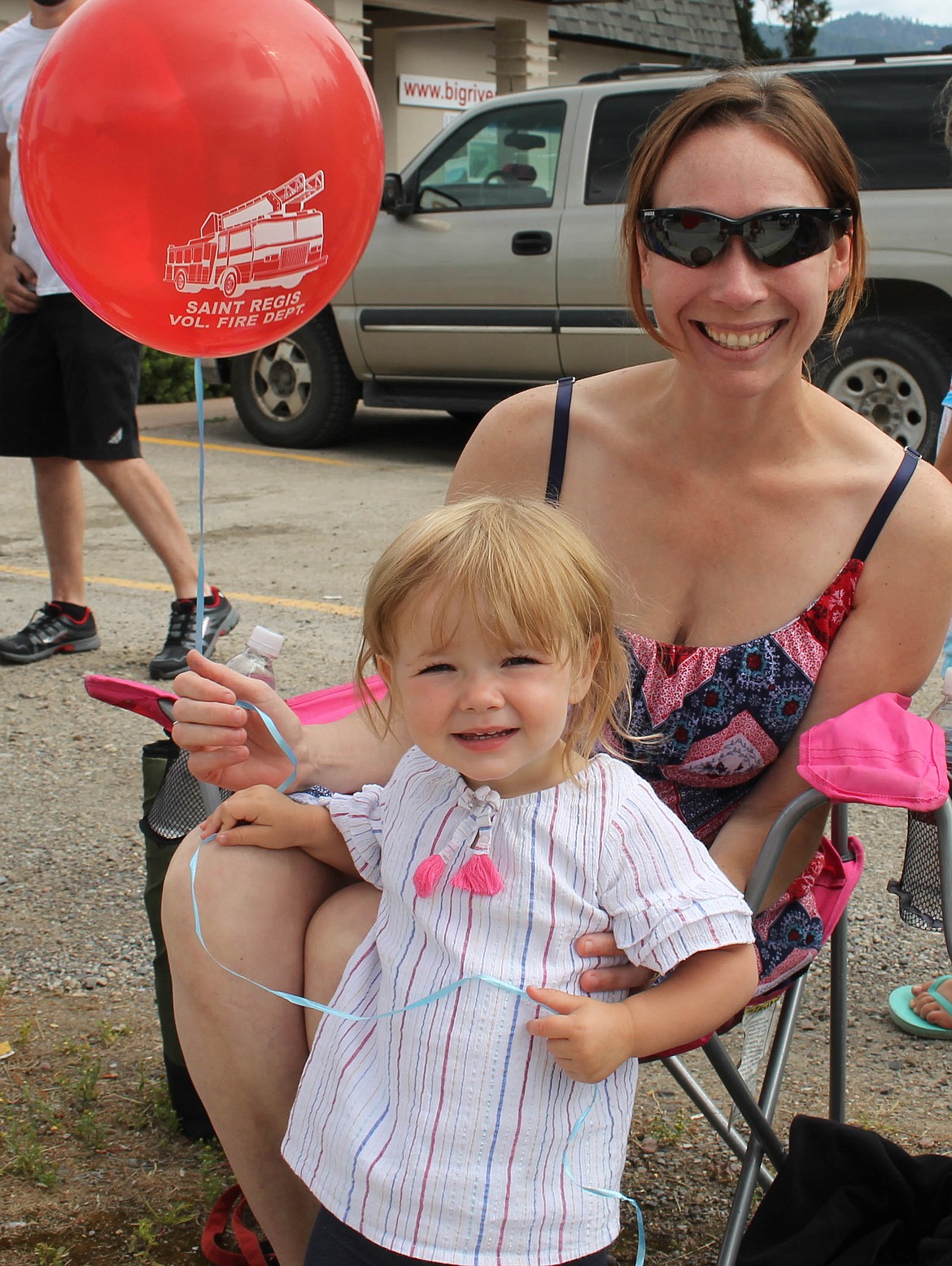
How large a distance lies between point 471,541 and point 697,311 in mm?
531

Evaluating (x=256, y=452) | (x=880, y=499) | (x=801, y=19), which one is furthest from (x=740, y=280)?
(x=801, y=19)

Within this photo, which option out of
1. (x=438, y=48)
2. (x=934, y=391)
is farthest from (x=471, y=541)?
(x=438, y=48)

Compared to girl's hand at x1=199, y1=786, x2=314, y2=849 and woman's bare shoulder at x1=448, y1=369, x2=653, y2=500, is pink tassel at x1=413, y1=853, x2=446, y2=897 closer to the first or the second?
girl's hand at x1=199, y1=786, x2=314, y2=849

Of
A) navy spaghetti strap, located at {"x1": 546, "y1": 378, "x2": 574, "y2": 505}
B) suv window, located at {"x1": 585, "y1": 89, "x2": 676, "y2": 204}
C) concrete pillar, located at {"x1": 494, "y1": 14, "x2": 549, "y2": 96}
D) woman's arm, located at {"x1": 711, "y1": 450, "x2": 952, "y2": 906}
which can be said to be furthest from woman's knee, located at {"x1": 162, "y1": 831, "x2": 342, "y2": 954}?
concrete pillar, located at {"x1": 494, "y1": 14, "x2": 549, "y2": 96}

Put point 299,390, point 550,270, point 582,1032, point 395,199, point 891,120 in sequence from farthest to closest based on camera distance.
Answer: point 299,390 → point 395,199 → point 550,270 → point 891,120 → point 582,1032

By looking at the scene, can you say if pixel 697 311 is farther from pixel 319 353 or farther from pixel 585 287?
pixel 319 353

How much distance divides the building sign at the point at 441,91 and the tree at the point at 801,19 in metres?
15.7

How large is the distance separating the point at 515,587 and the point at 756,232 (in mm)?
614

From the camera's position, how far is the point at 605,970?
1.67m

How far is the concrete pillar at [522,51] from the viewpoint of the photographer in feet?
50.2

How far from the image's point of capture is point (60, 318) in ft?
15.0

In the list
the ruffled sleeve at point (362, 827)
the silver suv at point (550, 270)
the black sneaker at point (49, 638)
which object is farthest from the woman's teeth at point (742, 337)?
the silver suv at point (550, 270)

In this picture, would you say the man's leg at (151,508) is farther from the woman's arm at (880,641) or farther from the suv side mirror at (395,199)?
the suv side mirror at (395,199)

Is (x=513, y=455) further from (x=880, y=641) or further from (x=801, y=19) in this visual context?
(x=801, y=19)
